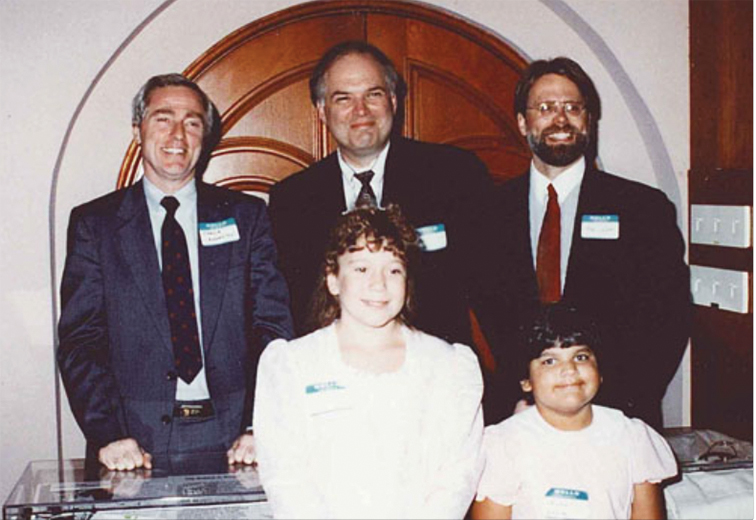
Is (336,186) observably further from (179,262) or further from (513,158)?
(513,158)

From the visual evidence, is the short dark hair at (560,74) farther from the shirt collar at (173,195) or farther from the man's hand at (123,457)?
the man's hand at (123,457)

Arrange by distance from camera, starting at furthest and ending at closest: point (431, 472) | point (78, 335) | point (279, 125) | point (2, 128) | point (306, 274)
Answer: point (279, 125) → point (2, 128) → point (306, 274) → point (78, 335) → point (431, 472)

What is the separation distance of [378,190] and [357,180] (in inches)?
2.8

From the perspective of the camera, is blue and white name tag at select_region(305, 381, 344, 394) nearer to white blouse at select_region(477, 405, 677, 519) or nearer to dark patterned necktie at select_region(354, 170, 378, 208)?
white blouse at select_region(477, 405, 677, 519)

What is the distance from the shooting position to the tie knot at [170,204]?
8.18 ft

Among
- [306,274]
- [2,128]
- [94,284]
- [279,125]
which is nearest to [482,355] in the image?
[306,274]

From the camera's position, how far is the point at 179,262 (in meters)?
2.45

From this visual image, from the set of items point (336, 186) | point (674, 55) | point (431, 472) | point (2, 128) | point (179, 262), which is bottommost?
point (431, 472)

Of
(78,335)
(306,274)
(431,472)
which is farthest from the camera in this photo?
(306,274)

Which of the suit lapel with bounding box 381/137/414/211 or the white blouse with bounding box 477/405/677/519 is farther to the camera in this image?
the suit lapel with bounding box 381/137/414/211

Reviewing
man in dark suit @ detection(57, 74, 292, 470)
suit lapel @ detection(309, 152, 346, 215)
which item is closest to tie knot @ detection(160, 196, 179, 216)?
man in dark suit @ detection(57, 74, 292, 470)

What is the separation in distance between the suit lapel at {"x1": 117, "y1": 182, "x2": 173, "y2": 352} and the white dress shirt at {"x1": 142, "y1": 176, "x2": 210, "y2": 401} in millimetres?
29

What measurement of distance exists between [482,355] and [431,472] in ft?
4.18

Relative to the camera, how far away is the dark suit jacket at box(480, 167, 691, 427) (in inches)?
95.7
